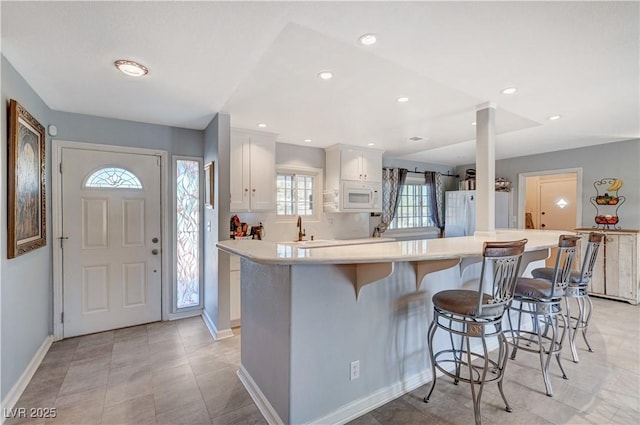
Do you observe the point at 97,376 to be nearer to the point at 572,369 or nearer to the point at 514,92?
the point at 572,369

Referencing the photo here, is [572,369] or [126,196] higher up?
[126,196]

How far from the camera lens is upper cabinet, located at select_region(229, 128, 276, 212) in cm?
370

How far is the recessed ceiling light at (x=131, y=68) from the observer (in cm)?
210

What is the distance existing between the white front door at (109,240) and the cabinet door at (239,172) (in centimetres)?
88

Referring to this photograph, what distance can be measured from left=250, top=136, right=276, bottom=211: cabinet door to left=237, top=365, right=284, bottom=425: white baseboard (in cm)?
198

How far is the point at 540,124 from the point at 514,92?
137cm

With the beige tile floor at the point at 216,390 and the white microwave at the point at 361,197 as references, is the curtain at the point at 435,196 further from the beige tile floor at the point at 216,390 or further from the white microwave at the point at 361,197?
the beige tile floor at the point at 216,390

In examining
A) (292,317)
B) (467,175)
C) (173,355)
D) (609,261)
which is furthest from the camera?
(467,175)

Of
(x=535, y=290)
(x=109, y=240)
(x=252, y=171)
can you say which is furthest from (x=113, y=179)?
(x=535, y=290)

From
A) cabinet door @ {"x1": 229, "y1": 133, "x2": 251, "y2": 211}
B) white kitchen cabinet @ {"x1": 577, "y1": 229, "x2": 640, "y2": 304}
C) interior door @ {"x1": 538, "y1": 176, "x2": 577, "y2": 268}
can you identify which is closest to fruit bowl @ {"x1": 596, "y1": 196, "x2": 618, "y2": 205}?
white kitchen cabinet @ {"x1": 577, "y1": 229, "x2": 640, "y2": 304}

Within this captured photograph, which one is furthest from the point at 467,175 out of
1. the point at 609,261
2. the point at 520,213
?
the point at 609,261

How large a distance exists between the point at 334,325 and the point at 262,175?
247 cm

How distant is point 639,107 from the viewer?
3062 millimetres

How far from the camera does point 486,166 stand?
9.57 feet
